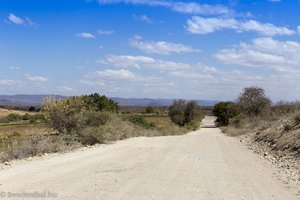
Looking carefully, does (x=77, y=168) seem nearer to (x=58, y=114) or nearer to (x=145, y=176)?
(x=145, y=176)

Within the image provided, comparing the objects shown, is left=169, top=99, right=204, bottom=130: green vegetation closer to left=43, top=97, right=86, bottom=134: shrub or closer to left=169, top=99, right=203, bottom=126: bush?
left=169, top=99, right=203, bottom=126: bush

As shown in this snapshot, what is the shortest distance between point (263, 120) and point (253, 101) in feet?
138

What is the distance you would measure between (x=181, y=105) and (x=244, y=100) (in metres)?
15.7

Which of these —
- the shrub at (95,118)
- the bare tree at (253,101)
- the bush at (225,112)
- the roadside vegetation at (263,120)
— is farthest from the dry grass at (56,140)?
the bush at (225,112)

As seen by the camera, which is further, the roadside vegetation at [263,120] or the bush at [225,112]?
the bush at [225,112]

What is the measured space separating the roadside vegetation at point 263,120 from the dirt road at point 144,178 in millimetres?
5742

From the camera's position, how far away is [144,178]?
537 inches

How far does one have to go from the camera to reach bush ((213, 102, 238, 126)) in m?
109

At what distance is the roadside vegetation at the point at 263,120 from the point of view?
1002 inches

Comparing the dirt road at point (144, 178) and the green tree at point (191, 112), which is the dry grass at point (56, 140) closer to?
the dirt road at point (144, 178)

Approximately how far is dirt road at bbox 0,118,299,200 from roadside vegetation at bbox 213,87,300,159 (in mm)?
5742

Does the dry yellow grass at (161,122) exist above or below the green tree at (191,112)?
below

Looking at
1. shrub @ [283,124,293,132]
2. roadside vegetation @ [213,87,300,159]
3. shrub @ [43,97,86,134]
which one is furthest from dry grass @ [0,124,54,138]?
shrub @ [283,124,293,132]

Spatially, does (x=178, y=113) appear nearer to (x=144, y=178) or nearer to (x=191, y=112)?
(x=191, y=112)
